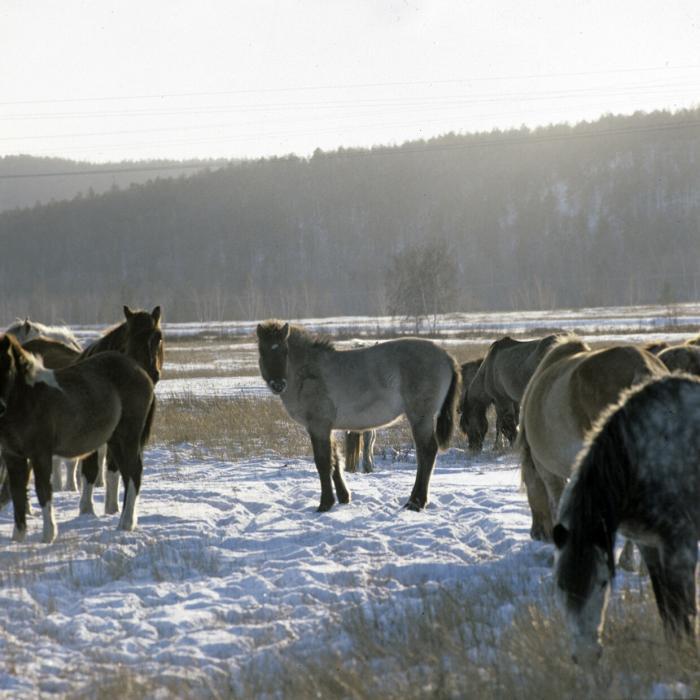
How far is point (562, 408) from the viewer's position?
22.5ft

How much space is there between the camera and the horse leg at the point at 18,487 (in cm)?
757

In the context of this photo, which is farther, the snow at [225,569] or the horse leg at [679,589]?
the snow at [225,569]

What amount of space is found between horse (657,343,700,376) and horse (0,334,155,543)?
494cm

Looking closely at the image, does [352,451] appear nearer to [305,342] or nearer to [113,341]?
[305,342]

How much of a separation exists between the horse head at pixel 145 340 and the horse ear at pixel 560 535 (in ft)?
19.3

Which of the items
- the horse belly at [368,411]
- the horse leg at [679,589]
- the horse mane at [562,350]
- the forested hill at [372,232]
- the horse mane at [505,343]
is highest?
the forested hill at [372,232]

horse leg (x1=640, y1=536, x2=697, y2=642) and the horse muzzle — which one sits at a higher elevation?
the horse muzzle

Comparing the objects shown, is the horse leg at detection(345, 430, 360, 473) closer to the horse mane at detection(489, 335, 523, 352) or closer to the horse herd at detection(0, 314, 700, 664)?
the horse herd at detection(0, 314, 700, 664)

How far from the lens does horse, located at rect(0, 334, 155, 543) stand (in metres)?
7.34

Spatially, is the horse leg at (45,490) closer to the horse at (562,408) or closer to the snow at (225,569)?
the snow at (225,569)

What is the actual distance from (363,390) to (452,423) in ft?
3.41

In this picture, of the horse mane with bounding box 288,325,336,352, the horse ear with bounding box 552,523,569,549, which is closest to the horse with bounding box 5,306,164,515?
the horse mane with bounding box 288,325,336,352

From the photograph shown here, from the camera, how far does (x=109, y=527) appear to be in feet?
27.3

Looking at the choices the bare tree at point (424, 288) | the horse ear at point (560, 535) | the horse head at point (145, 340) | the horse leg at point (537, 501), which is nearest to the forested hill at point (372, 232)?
the bare tree at point (424, 288)
